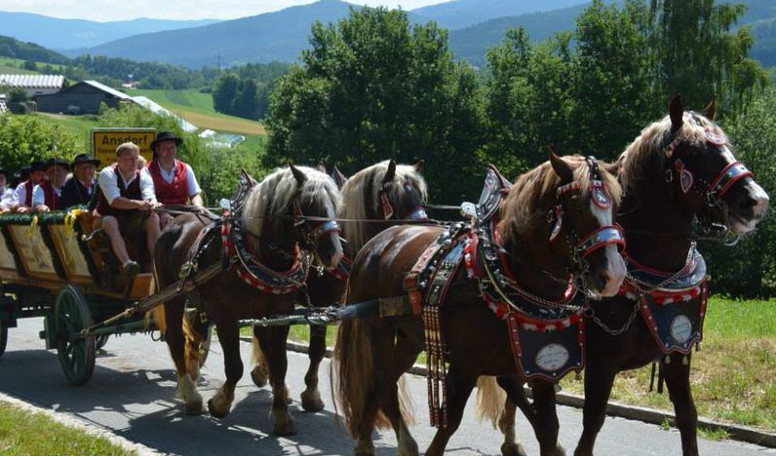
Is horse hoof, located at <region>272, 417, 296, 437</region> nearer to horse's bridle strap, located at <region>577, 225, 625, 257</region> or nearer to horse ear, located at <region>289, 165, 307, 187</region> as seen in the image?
horse ear, located at <region>289, 165, 307, 187</region>

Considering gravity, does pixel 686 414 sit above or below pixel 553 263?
below

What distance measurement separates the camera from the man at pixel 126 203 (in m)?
9.64

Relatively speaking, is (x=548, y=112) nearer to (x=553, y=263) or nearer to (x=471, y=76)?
(x=471, y=76)

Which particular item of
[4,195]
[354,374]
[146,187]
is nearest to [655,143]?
[354,374]

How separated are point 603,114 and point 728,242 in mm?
36564

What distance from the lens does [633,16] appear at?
44.1 m

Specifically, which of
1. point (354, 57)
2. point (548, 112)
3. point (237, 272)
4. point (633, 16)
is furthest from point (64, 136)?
point (237, 272)

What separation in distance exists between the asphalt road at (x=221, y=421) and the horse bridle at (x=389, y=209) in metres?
1.74

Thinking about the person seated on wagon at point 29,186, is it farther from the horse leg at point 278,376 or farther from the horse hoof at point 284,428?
the horse hoof at point 284,428

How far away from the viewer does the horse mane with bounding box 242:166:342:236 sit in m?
7.91

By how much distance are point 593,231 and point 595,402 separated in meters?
1.22

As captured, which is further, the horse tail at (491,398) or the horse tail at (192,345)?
the horse tail at (192,345)

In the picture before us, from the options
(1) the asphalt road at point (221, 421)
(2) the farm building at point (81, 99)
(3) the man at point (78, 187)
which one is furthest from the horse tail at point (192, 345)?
(2) the farm building at point (81, 99)

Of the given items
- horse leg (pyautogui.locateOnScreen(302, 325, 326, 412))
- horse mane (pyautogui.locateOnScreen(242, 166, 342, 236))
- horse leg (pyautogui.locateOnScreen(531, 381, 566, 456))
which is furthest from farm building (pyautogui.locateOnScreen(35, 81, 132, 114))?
horse leg (pyautogui.locateOnScreen(531, 381, 566, 456))
